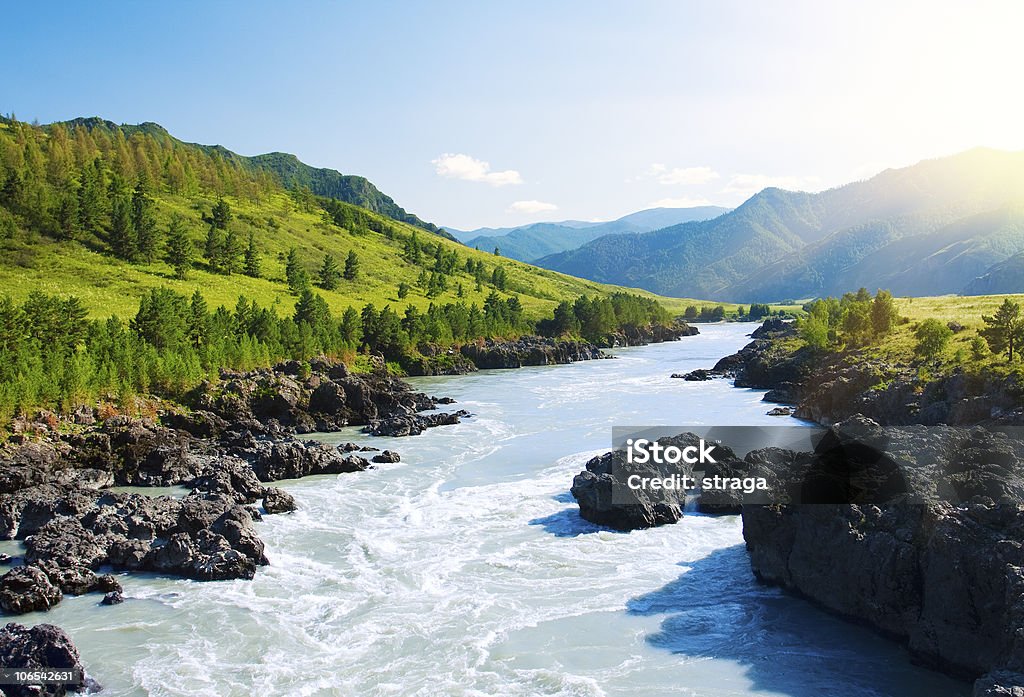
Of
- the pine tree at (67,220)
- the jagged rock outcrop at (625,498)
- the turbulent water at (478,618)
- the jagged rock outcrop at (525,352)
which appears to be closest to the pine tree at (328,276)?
the jagged rock outcrop at (525,352)

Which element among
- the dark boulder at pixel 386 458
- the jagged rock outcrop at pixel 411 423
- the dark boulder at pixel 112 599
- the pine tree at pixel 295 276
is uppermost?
the pine tree at pixel 295 276

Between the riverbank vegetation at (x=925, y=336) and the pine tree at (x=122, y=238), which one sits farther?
the pine tree at (x=122, y=238)

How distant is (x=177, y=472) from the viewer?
37.9 m

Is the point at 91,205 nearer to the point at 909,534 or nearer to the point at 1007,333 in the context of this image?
the point at 1007,333

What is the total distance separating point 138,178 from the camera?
13150 centimetres

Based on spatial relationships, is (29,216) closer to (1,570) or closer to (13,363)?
(13,363)

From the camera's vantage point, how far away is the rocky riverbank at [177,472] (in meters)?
24.8

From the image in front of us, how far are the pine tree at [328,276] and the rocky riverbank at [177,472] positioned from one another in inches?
2099

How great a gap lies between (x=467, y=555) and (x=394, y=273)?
386 feet

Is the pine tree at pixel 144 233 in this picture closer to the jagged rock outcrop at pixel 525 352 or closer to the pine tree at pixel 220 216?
the pine tree at pixel 220 216

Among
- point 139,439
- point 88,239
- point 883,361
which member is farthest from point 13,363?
point 88,239

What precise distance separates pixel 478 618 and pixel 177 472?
2324cm

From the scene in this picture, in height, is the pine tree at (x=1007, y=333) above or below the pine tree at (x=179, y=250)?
below

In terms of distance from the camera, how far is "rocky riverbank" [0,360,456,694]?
2481cm
